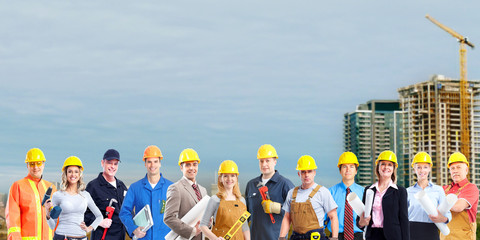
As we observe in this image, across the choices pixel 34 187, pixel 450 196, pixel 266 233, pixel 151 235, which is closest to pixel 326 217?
pixel 266 233

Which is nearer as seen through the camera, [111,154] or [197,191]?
→ [197,191]

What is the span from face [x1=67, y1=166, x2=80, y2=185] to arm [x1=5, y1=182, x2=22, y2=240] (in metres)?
1.71

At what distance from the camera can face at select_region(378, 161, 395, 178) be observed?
11.8 m

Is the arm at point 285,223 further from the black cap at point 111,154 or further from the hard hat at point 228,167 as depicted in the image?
the black cap at point 111,154

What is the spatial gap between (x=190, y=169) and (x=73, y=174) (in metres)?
2.32

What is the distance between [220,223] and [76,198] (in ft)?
9.93

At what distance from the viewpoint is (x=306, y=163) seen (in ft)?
39.3

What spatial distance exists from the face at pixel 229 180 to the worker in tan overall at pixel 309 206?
1208 mm

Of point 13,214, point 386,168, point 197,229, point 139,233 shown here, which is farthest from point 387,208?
point 13,214

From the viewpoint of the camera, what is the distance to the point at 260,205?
13.1 meters

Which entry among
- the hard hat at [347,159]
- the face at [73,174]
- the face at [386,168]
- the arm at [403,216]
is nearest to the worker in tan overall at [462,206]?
the hard hat at [347,159]

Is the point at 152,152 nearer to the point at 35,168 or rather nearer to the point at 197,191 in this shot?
the point at 197,191

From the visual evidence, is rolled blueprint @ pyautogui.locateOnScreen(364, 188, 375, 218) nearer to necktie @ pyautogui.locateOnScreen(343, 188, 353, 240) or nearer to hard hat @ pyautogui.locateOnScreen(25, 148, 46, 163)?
necktie @ pyautogui.locateOnScreen(343, 188, 353, 240)

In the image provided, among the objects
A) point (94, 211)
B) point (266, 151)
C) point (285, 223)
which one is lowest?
point (285, 223)
